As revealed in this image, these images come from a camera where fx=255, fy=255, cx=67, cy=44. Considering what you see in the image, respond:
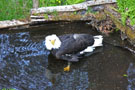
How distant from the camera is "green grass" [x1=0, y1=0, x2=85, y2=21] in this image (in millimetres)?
10938

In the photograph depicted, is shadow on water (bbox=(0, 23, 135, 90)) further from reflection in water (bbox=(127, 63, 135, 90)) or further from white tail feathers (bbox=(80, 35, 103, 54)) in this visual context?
white tail feathers (bbox=(80, 35, 103, 54))

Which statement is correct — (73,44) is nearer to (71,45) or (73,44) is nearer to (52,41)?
(71,45)

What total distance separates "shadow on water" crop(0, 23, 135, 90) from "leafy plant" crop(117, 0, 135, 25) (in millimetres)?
1116

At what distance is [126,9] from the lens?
370 inches

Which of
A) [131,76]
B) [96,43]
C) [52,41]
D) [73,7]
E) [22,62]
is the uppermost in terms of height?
[73,7]

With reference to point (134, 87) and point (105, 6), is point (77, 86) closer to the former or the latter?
point (134, 87)

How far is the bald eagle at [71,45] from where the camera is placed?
8.45m

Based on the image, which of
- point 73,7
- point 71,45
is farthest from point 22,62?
point 73,7

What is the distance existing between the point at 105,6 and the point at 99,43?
2.16 meters

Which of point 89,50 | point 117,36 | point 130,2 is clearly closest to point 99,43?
point 89,50

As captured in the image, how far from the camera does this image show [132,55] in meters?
8.55

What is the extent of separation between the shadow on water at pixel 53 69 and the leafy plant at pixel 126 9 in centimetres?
112

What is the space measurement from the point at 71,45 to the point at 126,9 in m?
2.55

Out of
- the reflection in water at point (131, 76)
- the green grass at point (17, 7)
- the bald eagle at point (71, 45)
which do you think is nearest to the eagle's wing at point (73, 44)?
the bald eagle at point (71, 45)
